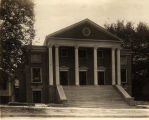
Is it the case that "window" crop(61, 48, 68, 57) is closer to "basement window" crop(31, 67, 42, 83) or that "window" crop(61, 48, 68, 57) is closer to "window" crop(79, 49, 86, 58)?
"window" crop(79, 49, 86, 58)

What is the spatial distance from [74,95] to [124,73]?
32.8 ft

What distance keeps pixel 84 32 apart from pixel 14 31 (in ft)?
39.8

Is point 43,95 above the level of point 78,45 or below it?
below

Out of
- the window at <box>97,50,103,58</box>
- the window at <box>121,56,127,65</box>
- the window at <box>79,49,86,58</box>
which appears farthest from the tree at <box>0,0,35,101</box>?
the window at <box>121,56,127,65</box>

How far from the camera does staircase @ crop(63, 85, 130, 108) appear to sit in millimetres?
28312

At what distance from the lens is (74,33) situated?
33.8 m

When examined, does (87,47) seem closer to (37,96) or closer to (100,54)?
(100,54)

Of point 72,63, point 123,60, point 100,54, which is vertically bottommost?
point 72,63

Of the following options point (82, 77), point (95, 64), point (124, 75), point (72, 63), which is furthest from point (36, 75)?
point (124, 75)

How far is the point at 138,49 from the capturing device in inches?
1905

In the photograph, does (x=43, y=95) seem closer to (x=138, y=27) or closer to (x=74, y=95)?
(x=74, y=95)

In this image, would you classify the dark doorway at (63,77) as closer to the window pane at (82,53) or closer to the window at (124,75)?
the window pane at (82,53)

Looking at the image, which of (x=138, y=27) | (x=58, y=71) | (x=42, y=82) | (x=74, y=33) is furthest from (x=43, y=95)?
(x=138, y=27)

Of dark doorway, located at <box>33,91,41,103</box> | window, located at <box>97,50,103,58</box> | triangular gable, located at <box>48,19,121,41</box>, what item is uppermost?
triangular gable, located at <box>48,19,121,41</box>
